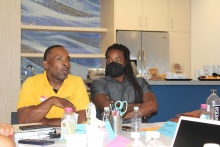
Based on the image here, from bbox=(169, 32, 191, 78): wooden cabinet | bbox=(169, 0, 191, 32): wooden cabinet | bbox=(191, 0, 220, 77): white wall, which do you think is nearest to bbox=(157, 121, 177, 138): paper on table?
bbox=(191, 0, 220, 77): white wall

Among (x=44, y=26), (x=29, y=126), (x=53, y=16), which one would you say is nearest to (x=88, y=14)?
(x=53, y=16)

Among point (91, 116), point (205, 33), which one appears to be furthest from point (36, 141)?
point (205, 33)

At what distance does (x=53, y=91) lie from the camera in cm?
246

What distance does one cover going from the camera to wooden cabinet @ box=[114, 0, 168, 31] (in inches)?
195

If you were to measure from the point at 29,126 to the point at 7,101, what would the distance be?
6.60ft

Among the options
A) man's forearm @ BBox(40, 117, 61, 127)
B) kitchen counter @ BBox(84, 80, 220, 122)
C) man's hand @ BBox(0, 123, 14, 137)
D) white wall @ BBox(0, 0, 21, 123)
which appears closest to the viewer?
man's hand @ BBox(0, 123, 14, 137)

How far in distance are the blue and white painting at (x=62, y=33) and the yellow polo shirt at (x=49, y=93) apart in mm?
2730

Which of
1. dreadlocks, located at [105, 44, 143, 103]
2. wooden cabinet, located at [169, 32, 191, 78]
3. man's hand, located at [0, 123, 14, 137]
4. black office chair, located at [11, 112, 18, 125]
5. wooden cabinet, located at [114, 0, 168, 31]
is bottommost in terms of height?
black office chair, located at [11, 112, 18, 125]

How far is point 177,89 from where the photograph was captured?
11.5 ft

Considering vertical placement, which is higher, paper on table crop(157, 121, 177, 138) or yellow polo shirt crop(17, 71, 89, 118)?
yellow polo shirt crop(17, 71, 89, 118)

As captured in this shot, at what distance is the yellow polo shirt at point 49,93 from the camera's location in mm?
2384

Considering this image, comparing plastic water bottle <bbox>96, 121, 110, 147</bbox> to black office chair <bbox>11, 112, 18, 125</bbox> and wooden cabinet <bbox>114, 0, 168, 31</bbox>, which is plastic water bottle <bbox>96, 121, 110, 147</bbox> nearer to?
black office chair <bbox>11, 112, 18, 125</bbox>

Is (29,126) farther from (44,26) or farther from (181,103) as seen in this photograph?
(44,26)

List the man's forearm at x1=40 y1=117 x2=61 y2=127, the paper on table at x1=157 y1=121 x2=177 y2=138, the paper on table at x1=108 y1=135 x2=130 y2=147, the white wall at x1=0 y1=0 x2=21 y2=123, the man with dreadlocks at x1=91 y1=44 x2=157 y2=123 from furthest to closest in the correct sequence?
1. the white wall at x1=0 y1=0 x2=21 y2=123
2. the man with dreadlocks at x1=91 y1=44 x2=157 y2=123
3. the man's forearm at x1=40 y1=117 x2=61 y2=127
4. the paper on table at x1=157 y1=121 x2=177 y2=138
5. the paper on table at x1=108 y1=135 x2=130 y2=147
